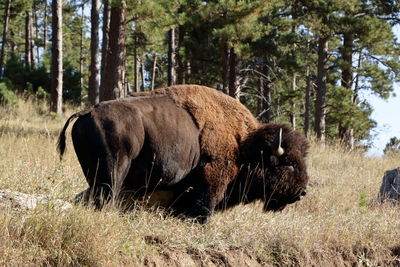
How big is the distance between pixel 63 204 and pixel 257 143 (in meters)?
2.63

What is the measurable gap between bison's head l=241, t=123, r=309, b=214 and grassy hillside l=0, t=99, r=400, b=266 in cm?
31

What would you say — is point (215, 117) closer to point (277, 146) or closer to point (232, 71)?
point (277, 146)

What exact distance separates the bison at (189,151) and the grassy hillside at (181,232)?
32 cm

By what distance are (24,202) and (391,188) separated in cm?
604

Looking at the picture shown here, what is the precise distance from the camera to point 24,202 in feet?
17.6

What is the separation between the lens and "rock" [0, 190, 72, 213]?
16.4 feet

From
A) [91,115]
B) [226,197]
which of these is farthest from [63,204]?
[226,197]

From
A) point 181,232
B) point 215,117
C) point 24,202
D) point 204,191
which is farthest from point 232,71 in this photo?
point 24,202

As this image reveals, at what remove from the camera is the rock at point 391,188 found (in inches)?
335

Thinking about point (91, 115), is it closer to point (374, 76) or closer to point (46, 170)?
point (46, 170)

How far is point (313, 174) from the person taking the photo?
11391mm

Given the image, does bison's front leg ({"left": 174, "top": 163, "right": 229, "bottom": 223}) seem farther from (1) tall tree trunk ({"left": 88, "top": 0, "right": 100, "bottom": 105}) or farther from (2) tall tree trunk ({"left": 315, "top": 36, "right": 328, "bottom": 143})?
(1) tall tree trunk ({"left": 88, "top": 0, "right": 100, "bottom": 105})

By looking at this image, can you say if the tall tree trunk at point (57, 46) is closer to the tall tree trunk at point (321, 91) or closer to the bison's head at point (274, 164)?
the tall tree trunk at point (321, 91)

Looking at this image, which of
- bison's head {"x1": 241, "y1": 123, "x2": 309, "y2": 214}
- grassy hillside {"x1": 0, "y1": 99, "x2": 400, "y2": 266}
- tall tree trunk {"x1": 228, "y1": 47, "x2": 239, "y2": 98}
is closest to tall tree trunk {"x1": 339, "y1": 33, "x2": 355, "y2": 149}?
tall tree trunk {"x1": 228, "y1": 47, "x2": 239, "y2": 98}
